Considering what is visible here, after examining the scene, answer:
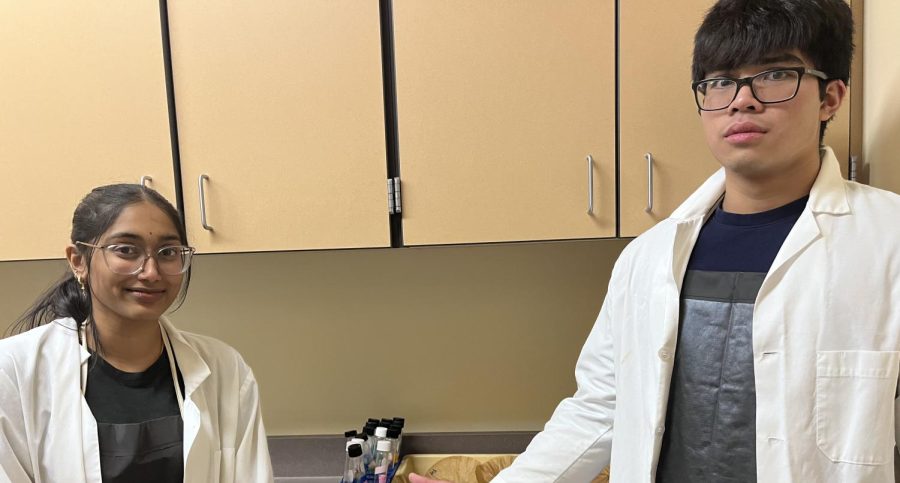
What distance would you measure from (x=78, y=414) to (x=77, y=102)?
2.64 ft

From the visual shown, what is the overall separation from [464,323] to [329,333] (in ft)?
1.50

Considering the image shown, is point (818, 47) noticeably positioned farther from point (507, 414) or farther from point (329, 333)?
point (329, 333)

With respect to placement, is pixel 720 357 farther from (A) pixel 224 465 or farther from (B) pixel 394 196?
(A) pixel 224 465

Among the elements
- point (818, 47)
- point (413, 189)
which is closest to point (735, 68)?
point (818, 47)

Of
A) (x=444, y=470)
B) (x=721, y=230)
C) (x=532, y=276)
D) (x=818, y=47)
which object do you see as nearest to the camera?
(x=818, y=47)

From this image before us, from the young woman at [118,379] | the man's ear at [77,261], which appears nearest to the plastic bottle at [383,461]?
the young woman at [118,379]

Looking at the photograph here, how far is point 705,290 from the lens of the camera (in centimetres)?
97

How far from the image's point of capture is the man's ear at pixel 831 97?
91 cm

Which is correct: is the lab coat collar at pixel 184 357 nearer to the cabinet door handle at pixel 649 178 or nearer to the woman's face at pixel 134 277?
the woman's face at pixel 134 277

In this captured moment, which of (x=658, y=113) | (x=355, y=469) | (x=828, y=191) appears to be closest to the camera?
(x=828, y=191)

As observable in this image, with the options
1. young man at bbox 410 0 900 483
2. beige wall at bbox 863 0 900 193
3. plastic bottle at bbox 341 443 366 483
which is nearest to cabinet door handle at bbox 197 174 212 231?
plastic bottle at bbox 341 443 366 483

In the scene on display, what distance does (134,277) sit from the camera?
110cm

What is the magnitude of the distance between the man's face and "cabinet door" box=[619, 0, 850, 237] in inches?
15.5

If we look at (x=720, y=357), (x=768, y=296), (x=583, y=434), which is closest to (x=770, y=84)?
(x=768, y=296)
